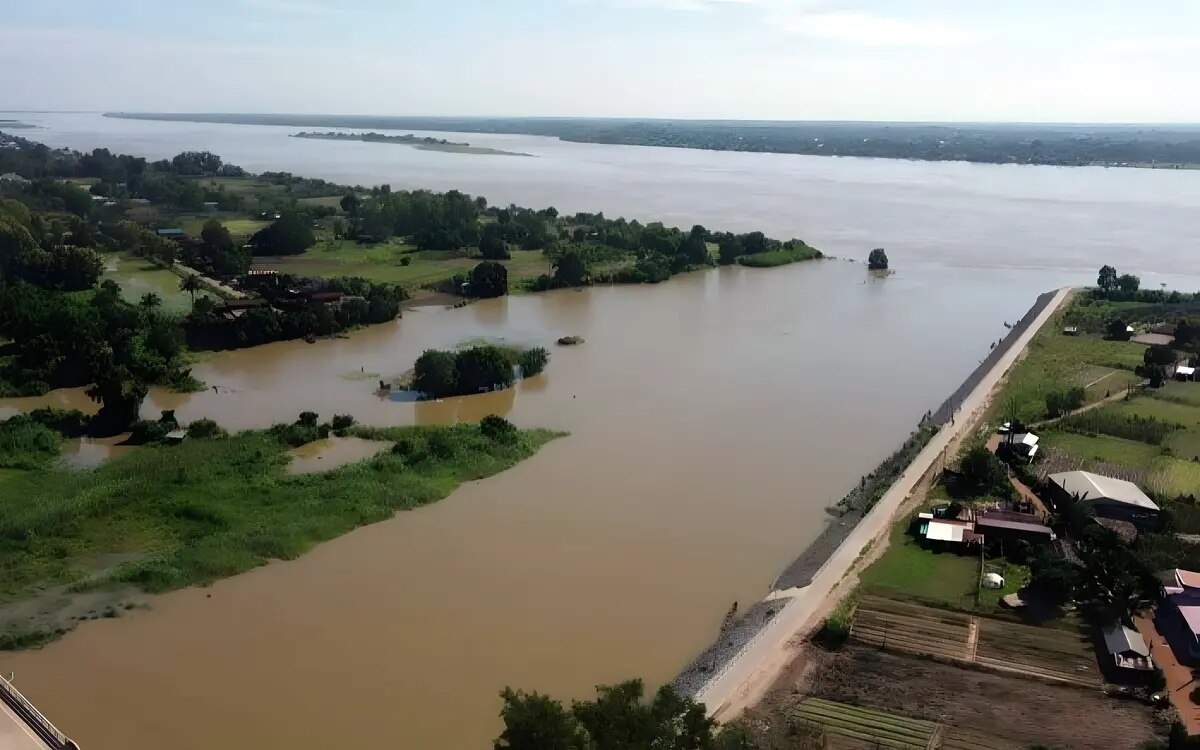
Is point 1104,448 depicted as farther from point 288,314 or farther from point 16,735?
point 288,314

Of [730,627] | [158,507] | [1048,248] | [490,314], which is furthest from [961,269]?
[158,507]

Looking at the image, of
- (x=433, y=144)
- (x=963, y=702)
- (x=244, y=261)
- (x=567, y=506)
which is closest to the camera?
(x=963, y=702)

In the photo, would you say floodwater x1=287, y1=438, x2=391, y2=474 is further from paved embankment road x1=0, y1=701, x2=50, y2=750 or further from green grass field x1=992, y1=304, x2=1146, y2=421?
green grass field x1=992, y1=304, x2=1146, y2=421

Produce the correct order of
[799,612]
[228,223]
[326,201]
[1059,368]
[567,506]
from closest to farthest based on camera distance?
[799,612] < [567,506] < [1059,368] < [228,223] < [326,201]

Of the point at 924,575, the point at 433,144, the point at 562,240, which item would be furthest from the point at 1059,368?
the point at 433,144

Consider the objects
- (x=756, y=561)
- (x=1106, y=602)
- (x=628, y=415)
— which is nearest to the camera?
(x=1106, y=602)

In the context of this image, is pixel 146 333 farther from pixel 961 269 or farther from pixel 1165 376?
pixel 961 269

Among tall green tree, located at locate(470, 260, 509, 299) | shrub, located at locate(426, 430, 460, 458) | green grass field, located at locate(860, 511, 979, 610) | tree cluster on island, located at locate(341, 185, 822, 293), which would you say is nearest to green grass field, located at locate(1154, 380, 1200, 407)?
green grass field, located at locate(860, 511, 979, 610)
